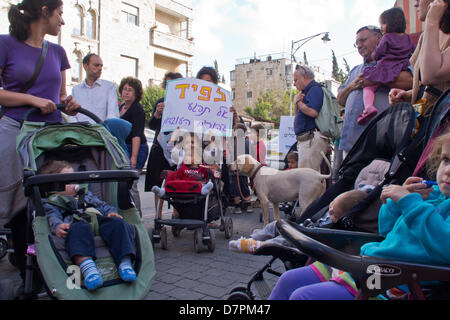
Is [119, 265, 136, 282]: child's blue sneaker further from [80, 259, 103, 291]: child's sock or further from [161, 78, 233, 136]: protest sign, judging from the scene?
[161, 78, 233, 136]: protest sign

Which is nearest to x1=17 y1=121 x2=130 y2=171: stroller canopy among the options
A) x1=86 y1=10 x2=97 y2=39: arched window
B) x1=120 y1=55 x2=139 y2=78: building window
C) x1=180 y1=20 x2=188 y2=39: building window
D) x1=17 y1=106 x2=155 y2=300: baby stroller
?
x1=17 y1=106 x2=155 y2=300: baby stroller

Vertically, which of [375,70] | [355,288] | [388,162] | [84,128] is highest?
[375,70]

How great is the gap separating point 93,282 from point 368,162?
6.43 feet

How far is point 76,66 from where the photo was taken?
79.3 feet

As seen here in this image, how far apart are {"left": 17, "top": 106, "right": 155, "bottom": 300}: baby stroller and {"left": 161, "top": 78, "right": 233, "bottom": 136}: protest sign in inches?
73.5

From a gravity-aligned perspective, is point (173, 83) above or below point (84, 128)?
above

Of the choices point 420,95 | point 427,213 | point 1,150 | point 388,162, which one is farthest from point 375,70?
point 1,150

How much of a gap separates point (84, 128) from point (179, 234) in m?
2.46

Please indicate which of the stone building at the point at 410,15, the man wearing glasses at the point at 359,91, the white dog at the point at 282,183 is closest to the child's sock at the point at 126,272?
the man wearing glasses at the point at 359,91

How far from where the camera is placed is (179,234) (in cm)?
527

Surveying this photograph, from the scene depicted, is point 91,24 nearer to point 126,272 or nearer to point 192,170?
point 192,170

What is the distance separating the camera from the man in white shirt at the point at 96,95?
4.75 metres

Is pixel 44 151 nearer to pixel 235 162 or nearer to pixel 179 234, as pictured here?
pixel 179 234

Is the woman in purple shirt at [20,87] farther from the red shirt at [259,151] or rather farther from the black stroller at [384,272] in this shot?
the red shirt at [259,151]
